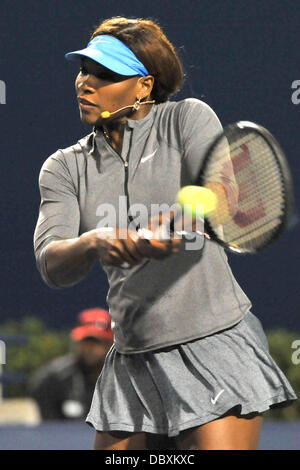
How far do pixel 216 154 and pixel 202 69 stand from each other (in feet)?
12.3

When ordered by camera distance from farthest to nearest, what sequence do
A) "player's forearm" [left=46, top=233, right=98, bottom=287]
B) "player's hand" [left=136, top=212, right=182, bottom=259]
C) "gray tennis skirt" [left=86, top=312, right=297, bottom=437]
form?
"gray tennis skirt" [left=86, top=312, right=297, bottom=437] < "player's forearm" [left=46, top=233, right=98, bottom=287] < "player's hand" [left=136, top=212, right=182, bottom=259]

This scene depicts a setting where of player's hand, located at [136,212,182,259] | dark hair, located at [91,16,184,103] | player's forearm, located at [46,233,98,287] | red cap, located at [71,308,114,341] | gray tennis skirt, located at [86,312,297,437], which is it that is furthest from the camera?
red cap, located at [71,308,114,341]

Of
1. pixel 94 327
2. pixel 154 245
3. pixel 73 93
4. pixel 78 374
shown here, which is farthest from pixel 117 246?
pixel 73 93

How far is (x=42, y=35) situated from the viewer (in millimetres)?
6652

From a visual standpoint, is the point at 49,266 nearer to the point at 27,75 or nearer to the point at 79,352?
the point at 79,352

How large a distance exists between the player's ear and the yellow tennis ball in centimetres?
33

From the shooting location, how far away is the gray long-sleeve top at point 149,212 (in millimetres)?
2352

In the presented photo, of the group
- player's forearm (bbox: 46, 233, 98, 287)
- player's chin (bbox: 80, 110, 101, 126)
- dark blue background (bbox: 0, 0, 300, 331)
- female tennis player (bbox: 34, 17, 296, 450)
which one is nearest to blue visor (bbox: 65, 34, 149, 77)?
female tennis player (bbox: 34, 17, 296, 450)

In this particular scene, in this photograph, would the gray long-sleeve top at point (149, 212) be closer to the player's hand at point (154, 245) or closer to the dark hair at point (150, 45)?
the dark hair at point (150, 45)

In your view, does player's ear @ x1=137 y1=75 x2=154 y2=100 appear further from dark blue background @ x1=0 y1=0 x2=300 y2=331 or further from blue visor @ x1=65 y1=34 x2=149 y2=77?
dark blue background @ x1=0 y1=0 x2=300 y2=331

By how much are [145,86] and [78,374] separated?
326 centimetres

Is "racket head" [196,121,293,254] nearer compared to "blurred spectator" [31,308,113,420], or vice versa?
"racket head" [196,121,293,254]

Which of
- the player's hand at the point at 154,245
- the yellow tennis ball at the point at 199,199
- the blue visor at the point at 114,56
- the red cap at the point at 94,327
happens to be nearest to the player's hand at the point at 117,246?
the player's hand at the point at 154,245

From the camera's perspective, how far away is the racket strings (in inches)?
89.8
